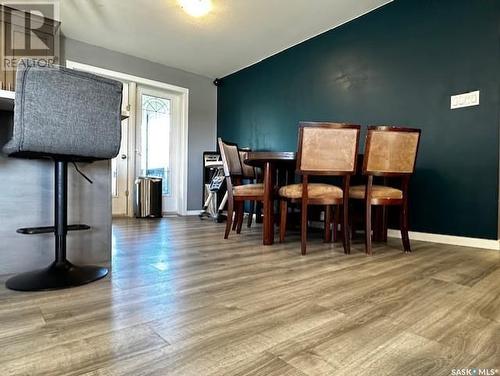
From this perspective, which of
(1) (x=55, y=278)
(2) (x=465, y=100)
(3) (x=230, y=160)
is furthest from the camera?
(3) (x=230, y=160)

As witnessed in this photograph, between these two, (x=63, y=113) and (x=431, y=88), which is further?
(x=431, y=88)

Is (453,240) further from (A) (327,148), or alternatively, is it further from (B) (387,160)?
(A) (327,148)

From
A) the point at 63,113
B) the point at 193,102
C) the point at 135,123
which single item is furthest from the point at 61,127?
the point at 193,102

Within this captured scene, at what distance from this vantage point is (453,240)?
8.45ft

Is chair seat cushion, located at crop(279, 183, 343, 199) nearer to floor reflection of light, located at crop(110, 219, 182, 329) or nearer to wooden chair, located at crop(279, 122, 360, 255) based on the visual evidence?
wooden chair, located at crop(279, 122, 360, 255)

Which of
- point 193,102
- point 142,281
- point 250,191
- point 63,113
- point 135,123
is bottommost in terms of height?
point 142,281

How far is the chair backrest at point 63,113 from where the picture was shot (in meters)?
1.19

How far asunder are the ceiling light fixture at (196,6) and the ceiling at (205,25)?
3.3 inches

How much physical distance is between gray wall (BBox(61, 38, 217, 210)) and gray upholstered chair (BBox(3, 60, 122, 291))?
11.2ft

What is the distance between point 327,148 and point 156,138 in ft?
11.5

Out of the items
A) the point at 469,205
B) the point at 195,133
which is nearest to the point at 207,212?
the point at 195,133

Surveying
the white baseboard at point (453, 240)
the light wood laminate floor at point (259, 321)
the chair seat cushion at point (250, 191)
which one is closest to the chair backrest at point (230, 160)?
the chair seat cushion at point (250, 191)

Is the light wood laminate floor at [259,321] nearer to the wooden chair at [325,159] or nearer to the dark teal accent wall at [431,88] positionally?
the wooden chair at [325,159]

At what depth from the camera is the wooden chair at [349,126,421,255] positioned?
2.13 metres
